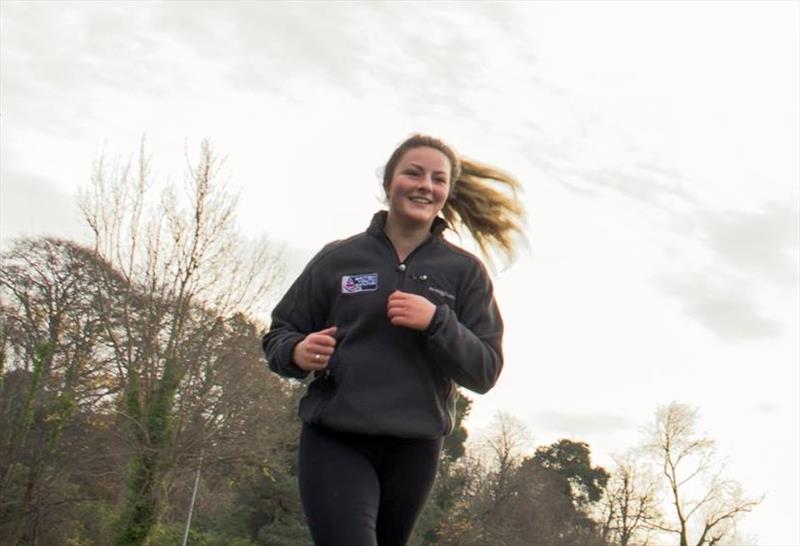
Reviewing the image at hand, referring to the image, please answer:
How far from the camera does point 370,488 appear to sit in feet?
9.40

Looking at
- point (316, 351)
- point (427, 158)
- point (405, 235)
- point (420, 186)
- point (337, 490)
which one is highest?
point (427, 158)

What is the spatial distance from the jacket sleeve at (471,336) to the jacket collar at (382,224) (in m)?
0.21

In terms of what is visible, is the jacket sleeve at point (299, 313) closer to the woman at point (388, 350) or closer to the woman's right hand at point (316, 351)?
the woman at point (388, 350)

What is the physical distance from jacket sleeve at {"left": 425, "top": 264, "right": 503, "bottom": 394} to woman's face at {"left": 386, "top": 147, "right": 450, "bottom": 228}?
0.28 meters

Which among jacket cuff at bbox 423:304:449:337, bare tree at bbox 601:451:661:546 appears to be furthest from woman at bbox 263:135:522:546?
bare tree at bbox 601:451:661:546

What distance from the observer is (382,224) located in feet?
11.0

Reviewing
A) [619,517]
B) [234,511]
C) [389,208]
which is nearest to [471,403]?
[619,517]

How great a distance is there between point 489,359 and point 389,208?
73 cm

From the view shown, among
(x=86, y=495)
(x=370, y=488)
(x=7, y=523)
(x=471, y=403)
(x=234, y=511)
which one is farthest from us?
(x=471, y=403)

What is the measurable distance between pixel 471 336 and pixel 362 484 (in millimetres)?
587

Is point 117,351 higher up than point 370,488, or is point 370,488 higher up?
point 117,351

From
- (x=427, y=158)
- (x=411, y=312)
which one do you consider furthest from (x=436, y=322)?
(x=427, y=158)

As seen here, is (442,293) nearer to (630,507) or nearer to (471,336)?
(471,336)

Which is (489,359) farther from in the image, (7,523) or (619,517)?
(619,517)
